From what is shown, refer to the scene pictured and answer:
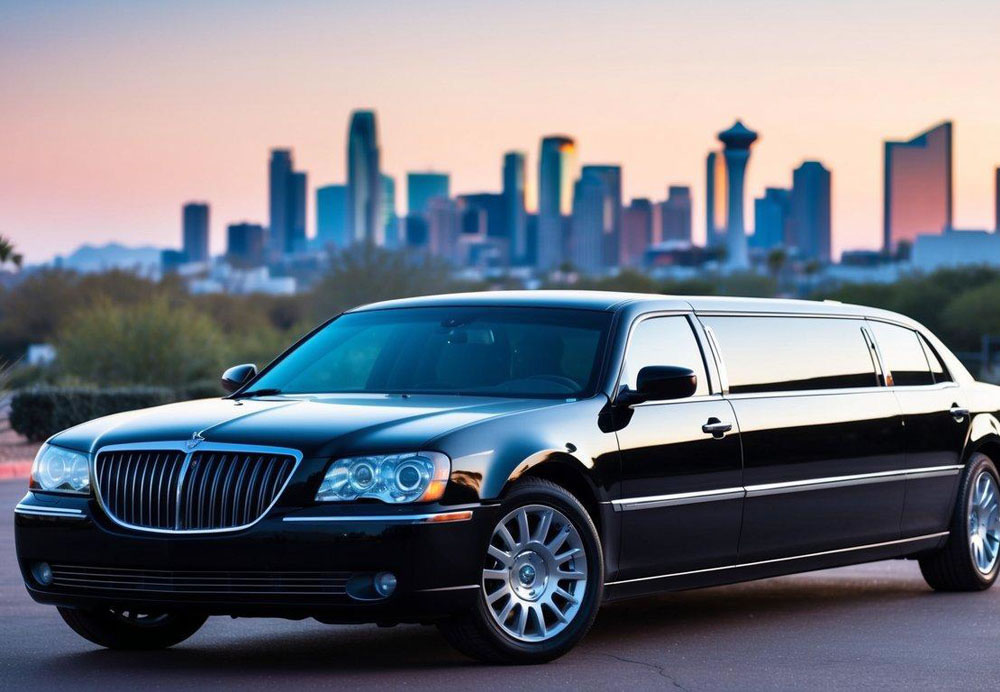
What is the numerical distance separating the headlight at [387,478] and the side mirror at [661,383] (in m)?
1.38

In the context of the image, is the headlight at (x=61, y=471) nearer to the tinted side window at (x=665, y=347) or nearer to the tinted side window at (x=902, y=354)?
the tinted side window at (x=665, y=347)

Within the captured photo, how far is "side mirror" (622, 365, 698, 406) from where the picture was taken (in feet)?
28.6

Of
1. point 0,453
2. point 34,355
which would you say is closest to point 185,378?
point 0,453

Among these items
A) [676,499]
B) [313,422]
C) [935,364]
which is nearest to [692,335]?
[676,499]

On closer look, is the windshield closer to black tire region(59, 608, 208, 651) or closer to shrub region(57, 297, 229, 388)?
black tire region(59, 608, 208, 651)

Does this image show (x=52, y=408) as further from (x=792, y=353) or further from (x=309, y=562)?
(x=309, y=562)

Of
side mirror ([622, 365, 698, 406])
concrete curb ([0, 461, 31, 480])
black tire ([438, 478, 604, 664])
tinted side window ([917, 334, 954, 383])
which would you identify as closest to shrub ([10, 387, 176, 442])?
concrete curb ([0, 461, 31, 480])

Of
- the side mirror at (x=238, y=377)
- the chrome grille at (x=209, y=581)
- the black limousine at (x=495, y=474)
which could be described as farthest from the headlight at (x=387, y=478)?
the side mirror at (x=238, y=377)

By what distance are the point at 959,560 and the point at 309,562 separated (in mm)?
5106

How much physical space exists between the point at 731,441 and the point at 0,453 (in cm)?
1851

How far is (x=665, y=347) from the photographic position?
30.6ft

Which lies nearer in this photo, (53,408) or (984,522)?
(984,522)

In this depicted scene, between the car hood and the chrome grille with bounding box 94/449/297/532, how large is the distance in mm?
79

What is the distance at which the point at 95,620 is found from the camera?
8.62 meters
